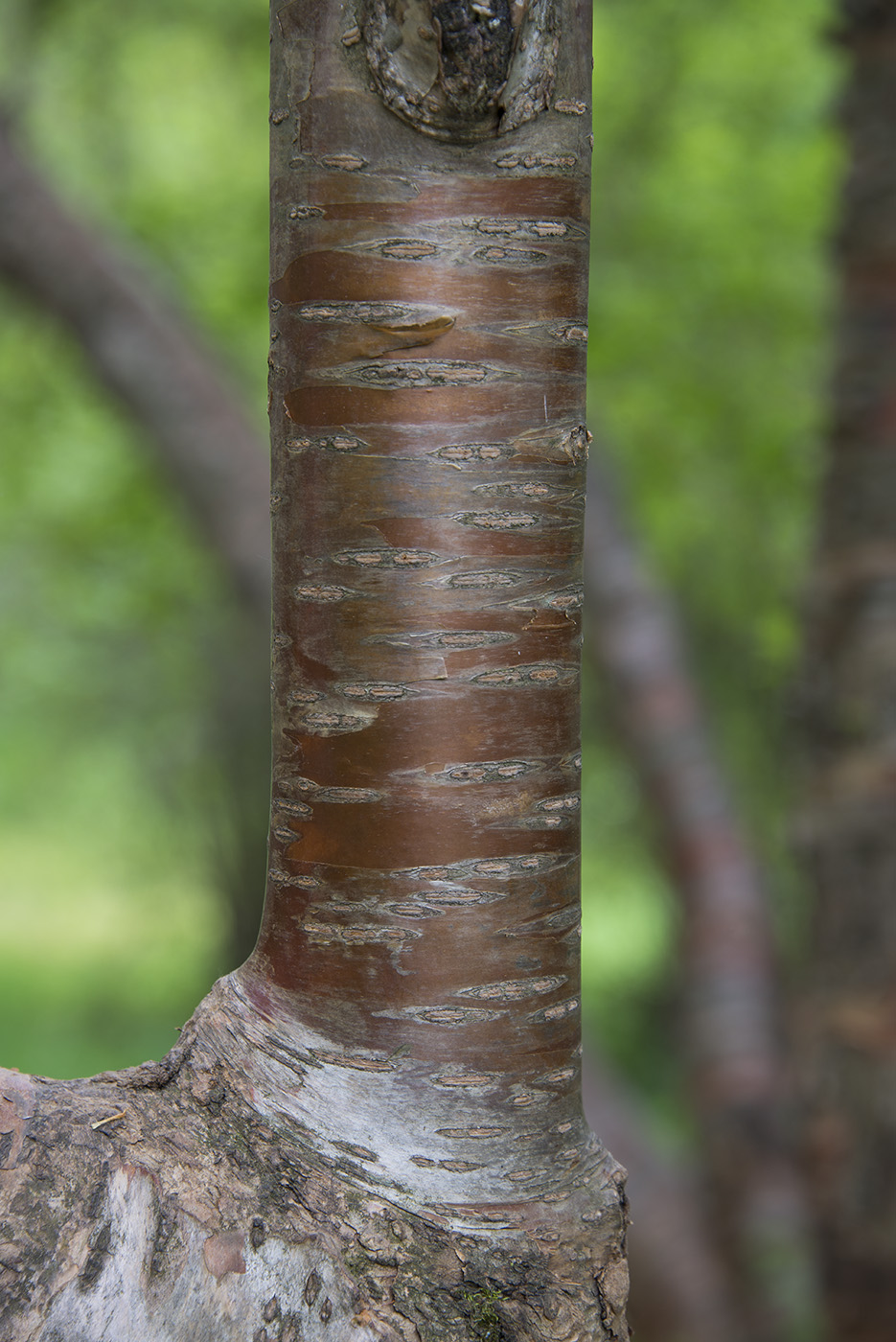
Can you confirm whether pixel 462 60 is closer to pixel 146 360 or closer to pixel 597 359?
pixel 146 360

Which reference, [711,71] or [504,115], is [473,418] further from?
[711,71]

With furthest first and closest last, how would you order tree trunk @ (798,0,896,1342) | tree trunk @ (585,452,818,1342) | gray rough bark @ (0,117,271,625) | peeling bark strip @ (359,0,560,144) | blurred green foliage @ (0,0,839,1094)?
blurred green foliage @ (0,0,839,1094)
tree trunk @ (585,452,818,1342)
gray rough bark @ (0,117,271,625)
tree trunk @ (798,0,896,1342)
peeling bark strip @ (359,0,560,144)

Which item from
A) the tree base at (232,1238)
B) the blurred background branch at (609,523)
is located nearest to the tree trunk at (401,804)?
the tree base at (232,1238)

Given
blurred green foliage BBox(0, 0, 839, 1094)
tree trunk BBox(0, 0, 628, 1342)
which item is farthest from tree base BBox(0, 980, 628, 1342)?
blurred green foliage BBox(0, 0, 839, 1094)

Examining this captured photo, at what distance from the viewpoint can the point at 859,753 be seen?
11.8 feet

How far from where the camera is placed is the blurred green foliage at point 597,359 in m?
7.13

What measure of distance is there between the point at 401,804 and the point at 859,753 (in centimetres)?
279

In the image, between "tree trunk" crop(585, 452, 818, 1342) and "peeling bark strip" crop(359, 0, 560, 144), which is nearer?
"peeling bark strip" crop(359, 0, 560, 144)

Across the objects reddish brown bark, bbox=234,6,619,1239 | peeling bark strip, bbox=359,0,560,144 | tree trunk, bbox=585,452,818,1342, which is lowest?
tree trunk, bbox=585,452,818,1342

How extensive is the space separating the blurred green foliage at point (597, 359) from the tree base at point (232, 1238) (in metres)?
3.86

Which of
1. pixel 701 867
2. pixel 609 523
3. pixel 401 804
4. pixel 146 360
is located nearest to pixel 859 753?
pixel 701 867

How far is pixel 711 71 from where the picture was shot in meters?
7.95

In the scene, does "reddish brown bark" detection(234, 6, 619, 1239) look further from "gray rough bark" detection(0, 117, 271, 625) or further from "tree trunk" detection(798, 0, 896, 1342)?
"gray rough bark" detection(0, 117, 271, 625)

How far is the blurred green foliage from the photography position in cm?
713
